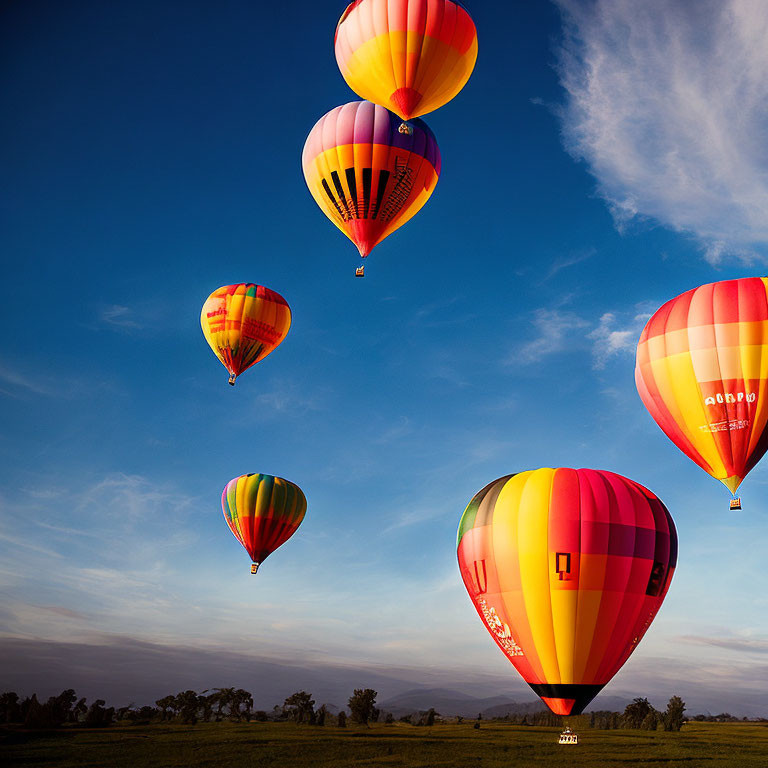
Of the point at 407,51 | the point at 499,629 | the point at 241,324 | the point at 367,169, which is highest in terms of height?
the point at 407,51

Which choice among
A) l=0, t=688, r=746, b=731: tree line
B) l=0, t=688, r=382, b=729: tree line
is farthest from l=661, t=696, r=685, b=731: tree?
l=0, t=688, r=382, b=729: tree line

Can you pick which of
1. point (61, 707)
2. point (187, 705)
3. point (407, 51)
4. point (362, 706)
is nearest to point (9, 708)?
point (61, 707)

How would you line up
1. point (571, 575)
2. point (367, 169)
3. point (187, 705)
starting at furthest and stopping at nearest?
point (187, 705)
point (367, 169)
point (571, 575)

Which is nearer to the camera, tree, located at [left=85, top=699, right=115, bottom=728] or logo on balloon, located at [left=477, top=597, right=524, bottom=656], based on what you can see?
logo on balloon, located at [left=477, top=597, right=524, bottom=656]

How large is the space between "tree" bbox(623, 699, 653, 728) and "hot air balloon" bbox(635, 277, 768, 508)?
5996 centimetres

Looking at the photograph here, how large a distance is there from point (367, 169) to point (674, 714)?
2526 inches

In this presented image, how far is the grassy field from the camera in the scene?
33.2 meters

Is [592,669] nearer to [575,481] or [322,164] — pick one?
[575,481]

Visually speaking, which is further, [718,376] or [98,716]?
[98,716]

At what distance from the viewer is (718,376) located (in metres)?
20.9

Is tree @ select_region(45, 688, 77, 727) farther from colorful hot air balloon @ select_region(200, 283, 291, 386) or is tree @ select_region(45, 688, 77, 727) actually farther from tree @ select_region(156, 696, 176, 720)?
colorful hot air balloon @ select_region(200, 283, 291, 386)

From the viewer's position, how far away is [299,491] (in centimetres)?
3750

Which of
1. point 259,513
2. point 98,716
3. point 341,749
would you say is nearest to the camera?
point 259,513

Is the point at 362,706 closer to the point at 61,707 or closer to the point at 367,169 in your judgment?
the point at 61,707
